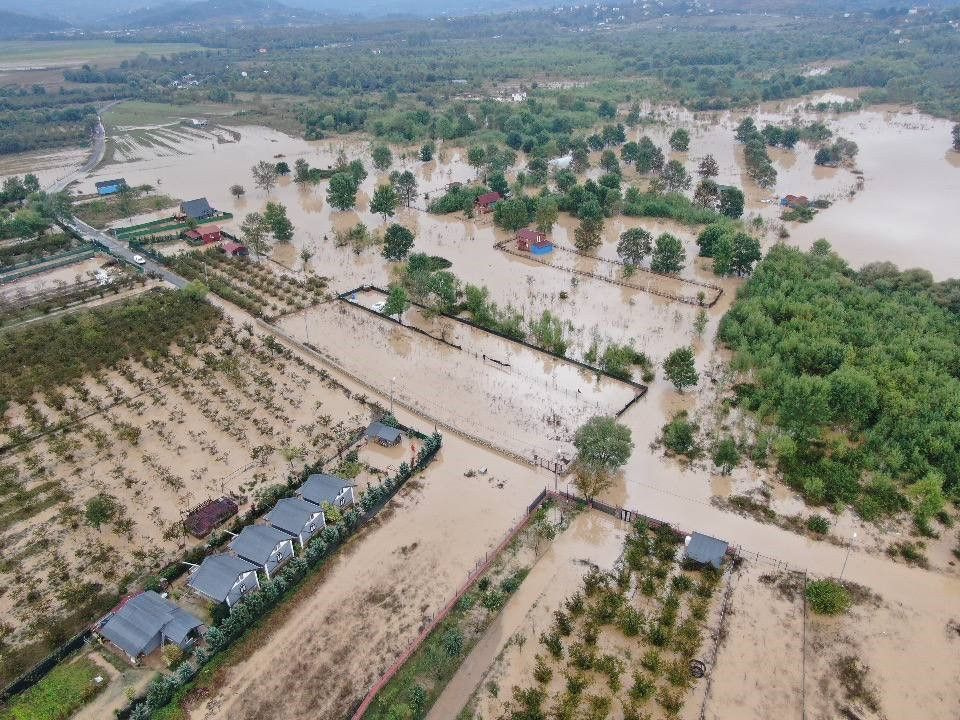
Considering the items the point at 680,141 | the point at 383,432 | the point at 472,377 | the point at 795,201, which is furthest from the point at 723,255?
the point at 680,141

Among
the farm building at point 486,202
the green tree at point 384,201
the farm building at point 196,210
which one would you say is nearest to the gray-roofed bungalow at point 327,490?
the green tree at point 384,201

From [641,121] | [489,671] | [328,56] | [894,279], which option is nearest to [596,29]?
[328,56]

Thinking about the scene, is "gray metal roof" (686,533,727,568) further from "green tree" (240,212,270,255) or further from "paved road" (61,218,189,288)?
"green tree" (240,212,270,255)

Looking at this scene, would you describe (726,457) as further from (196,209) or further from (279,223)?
(196,209)

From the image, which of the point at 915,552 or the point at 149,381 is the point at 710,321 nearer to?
the point at 915,552

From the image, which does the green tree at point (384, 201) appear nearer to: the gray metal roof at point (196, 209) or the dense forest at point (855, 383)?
the gray metal roof at point (196, 209)
